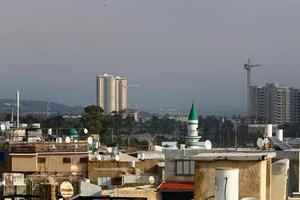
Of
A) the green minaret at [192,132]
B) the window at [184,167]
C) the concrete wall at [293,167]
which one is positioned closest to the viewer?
the concrete wall at [293,167]

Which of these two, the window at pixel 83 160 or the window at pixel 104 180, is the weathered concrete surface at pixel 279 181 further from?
the window at pixel 83 160

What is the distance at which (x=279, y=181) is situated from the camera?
20.8 meters

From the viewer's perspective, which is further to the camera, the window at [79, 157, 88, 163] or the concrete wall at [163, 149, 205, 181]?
the window at [79, 157, 88, 163]

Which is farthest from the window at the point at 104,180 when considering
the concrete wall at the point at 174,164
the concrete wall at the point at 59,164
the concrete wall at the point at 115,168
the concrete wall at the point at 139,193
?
the concrete wall at the point at 139,193

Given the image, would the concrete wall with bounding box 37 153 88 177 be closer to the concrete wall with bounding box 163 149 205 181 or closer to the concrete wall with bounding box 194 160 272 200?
the concrete wall with bounding box 163 149 205 181

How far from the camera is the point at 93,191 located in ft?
102

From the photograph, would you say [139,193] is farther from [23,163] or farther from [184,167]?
[23,163]

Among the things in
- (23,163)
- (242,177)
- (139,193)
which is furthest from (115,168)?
(242,177)

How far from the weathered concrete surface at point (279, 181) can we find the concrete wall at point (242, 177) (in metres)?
1.57

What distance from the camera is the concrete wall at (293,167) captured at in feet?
76.0

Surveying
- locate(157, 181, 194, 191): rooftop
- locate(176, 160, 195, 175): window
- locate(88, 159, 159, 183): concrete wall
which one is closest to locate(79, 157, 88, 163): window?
Result: locate(88, 159, 159, 183): concrete wall

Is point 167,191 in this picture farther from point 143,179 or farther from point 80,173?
point 80,173

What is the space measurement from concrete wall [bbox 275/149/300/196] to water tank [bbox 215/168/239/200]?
6.70 meters

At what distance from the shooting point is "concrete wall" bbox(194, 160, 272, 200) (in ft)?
60.5
